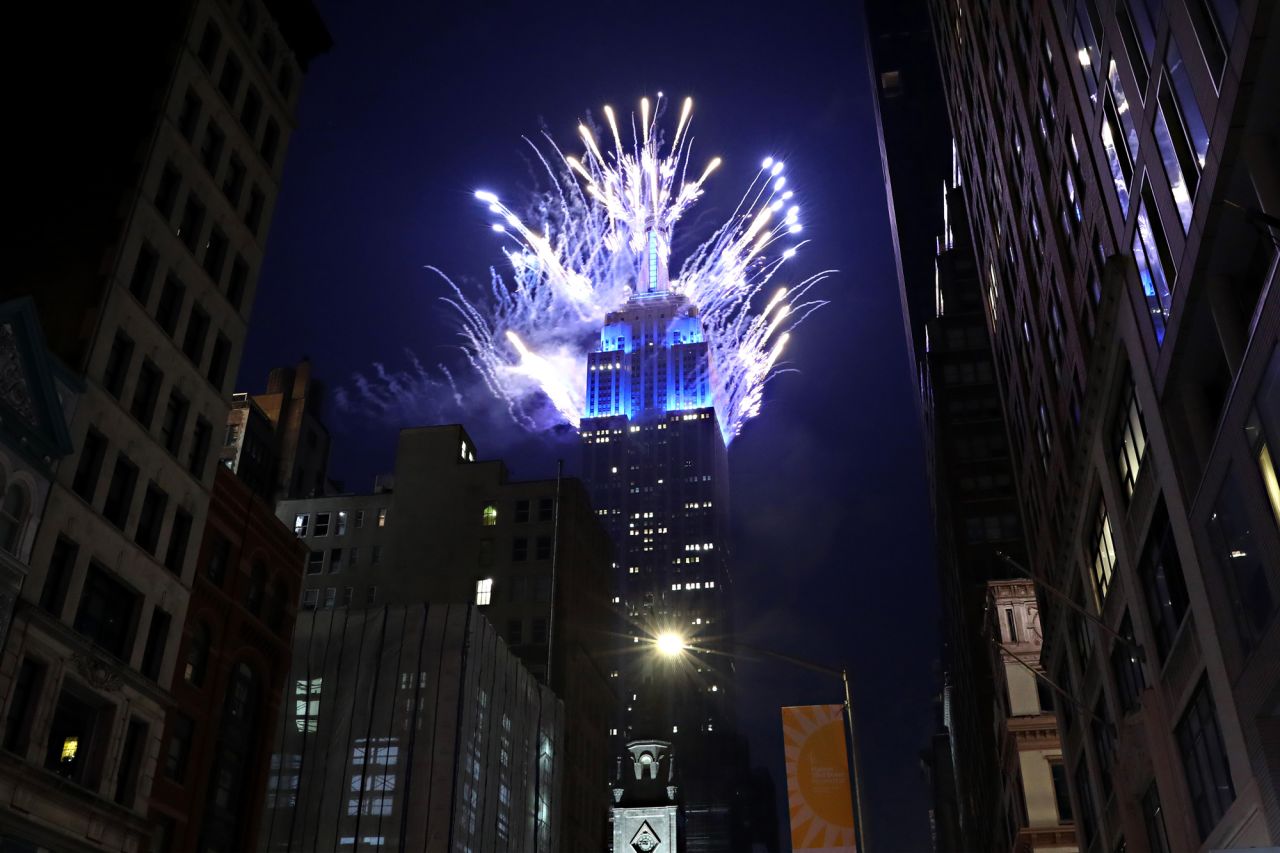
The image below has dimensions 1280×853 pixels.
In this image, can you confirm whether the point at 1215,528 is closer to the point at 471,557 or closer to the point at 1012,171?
the point at 1012,171

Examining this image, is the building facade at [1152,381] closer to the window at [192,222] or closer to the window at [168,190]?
the window at [168,190]

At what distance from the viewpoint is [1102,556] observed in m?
42.9

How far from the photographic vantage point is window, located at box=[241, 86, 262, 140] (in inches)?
1966

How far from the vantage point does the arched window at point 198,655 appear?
142ft

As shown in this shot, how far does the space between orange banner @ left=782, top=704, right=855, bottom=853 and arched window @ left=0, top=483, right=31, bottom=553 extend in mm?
22311

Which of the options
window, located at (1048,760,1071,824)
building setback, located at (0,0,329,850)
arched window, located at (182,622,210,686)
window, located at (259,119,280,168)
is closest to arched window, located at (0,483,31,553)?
building setback, located at (0,0,329,850)

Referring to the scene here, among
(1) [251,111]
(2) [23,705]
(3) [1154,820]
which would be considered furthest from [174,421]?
(3) [1154,820]

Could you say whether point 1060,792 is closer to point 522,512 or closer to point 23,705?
point 522,512

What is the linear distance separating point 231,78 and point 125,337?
14342mm

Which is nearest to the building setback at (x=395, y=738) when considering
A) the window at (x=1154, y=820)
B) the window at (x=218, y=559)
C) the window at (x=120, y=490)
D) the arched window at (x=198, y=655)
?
the arched window at (x=198, y=655)

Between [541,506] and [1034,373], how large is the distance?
51.8 m

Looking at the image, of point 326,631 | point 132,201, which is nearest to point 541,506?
point 326,631

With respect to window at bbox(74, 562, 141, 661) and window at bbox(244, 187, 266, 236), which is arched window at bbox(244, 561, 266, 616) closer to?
window at bbox(74, 562, 141, 661)

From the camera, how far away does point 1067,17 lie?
3897 centimetres
